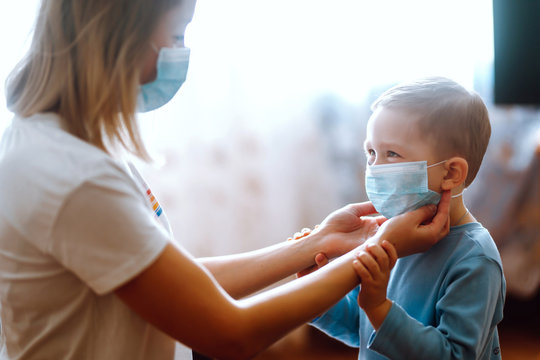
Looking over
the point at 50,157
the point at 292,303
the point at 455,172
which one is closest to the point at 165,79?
the point at 50,157

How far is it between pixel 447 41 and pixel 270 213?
109 cm

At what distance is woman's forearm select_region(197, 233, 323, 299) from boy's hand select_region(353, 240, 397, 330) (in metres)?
0.25

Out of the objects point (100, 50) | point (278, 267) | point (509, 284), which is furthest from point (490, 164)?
point (100, 50)

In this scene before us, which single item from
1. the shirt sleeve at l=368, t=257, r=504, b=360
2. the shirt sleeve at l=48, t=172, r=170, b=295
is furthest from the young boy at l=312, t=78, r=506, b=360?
the shirt sleeve at l=48, t=172, r=170, b=295

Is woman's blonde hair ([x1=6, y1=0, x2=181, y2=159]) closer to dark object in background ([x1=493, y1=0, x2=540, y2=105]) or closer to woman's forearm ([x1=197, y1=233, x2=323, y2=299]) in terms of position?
woman's forearm ([x1=197, y1=233, x2=323, y2=299])

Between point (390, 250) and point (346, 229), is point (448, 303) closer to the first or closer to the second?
point (390, 250)

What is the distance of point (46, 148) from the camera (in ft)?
2.59

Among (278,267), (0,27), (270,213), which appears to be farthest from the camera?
(270,213)

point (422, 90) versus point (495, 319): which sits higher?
point (422, 90)

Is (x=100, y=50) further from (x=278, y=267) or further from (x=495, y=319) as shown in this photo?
(x=495, y=319)

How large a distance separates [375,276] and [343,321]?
295mm

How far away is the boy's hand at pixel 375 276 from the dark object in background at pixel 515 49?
1707 mm

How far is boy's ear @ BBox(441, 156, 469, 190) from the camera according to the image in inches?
41.1

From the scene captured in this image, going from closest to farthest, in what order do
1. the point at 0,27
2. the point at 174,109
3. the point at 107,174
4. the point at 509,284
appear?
1. the point at 107,174
2. the point at 0,27
3. the point at 174,109
4. the point at 509,284
